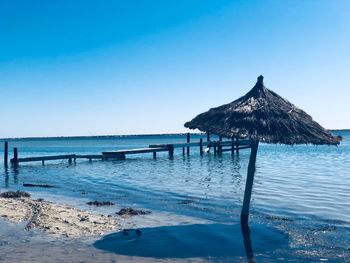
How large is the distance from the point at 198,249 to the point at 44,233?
4.19 meters

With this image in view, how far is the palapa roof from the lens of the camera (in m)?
11.3

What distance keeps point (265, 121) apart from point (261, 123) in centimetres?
14

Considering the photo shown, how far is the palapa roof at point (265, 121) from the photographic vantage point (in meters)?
11.3

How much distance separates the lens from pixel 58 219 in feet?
41.2

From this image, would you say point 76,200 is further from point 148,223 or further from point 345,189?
point 345,189

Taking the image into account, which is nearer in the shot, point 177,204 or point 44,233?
point 44,233

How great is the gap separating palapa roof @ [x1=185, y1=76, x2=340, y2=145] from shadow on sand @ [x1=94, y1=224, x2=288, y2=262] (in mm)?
2680

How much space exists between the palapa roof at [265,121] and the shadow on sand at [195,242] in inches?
105

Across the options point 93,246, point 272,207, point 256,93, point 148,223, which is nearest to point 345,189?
point 272,207

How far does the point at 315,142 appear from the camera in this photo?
11641mm

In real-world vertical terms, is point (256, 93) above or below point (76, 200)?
above

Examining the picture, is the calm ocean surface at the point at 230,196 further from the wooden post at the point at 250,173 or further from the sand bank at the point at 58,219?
the sand bank at the point at 58,219

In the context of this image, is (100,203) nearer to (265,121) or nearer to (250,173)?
(250,173)

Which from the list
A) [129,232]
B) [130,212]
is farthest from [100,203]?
[129,232]
